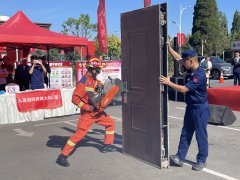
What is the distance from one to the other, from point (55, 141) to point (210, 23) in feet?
157

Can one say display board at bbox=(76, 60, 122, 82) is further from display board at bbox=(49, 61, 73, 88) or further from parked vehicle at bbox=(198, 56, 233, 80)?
parked vehicle at bbox=(198, 56, 233, 80)

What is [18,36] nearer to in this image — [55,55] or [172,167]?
[172,167]

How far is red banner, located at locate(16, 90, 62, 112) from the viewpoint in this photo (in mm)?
10477

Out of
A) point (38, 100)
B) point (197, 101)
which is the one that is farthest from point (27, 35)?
point (197, 101)

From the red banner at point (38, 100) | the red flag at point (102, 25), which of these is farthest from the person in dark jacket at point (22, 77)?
the red flag at point (102, 25)

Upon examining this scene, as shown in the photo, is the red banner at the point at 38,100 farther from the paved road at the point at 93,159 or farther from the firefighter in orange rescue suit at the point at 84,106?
the firefighter in orange rescue suit at the point at 84,106

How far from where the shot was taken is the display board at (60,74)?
1619 centimetres

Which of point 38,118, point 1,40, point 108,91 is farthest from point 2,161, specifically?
point 1,40

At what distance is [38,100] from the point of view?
10.8 m

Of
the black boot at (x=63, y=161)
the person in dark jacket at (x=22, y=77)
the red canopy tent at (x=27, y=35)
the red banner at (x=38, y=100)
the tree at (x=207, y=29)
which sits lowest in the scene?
the black boot at (x=63, y=161)

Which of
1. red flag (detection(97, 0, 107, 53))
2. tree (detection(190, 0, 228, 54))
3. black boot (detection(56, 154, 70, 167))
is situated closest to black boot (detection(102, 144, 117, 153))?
black boot (detection(56, 154, 70, 167))

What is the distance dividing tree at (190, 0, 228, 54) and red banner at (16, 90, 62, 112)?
4284 cm

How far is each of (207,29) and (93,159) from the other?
4893cm

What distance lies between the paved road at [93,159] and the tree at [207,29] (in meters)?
44.2
